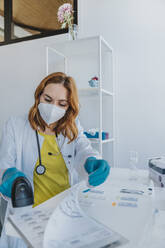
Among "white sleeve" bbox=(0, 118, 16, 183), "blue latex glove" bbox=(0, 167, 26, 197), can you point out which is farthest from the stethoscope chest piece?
"blue latex glove" bbox=(0, 167, 26, 197)

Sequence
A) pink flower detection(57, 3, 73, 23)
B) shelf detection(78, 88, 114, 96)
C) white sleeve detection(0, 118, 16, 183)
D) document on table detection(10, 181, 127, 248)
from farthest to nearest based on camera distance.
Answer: pink flower detection(57, 3, 73, 23)
shelf detection(78, 88, 114, 96)
white sleeve detection(0, 118, 16, 183)
document on table detection(10, 181, 127, 248)

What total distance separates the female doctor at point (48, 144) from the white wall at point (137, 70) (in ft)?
3.21

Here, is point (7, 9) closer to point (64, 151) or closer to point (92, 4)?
point (92, 4)

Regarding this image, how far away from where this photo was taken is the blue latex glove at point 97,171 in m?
0.86

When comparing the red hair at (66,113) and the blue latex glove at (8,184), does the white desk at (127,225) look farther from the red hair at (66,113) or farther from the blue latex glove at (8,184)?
the red hair at (66,113)

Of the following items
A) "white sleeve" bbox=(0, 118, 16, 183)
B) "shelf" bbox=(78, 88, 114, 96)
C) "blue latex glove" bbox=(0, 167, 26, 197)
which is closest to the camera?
"blue latex glove" bbox=(0, 167, 26, 197)

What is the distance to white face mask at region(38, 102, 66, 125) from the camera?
115 cm

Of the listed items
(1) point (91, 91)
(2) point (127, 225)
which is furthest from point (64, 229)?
(1) point (91, 91)

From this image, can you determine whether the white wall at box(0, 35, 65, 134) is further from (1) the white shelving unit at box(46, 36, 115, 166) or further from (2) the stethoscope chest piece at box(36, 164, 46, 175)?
(2) the stethoscope chest piece at box(36, 164, 46, 175)

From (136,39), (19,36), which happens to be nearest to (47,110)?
(136,39)

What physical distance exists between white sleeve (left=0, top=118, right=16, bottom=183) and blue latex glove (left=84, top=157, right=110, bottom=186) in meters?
0.40

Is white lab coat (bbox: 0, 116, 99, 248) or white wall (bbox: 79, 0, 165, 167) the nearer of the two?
white lab coat (bbox: 0, 116, 99, 248)

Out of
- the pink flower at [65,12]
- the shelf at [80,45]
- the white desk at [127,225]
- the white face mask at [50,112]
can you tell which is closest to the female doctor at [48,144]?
the white face mask at [50,112]

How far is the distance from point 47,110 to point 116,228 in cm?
72
